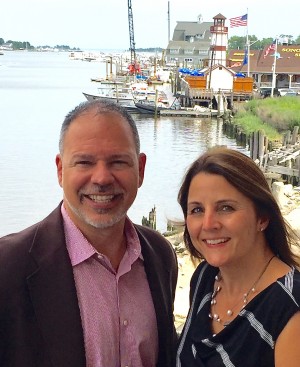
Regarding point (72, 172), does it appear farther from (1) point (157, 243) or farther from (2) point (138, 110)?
(2) point (138, 110)

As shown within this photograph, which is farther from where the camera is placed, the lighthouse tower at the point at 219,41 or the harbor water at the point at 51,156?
the lighthouse tower at the point at 219,41

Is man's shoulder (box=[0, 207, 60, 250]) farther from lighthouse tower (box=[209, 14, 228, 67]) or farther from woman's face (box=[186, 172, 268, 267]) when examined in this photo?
lighthouse tower (box=[209, 14, 228, 67])

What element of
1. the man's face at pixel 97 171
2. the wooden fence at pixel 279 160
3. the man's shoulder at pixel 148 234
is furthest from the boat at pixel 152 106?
the man's face at pixel 97 171

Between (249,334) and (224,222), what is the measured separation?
44 centimetres

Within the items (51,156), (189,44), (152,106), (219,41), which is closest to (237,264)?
(51,156)

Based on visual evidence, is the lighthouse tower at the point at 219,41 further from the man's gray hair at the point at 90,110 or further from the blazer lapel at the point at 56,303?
the blazer lapel at the point at 56,303

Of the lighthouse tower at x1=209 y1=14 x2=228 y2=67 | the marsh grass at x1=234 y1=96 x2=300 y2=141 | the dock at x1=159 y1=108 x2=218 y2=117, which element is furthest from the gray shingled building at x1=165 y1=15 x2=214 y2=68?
the marsh grass at x1=234 y1=96 x2=300 y2=141

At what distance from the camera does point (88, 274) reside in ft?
8.36

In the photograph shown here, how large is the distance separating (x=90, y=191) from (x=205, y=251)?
0.52 meters

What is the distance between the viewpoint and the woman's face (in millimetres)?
2477

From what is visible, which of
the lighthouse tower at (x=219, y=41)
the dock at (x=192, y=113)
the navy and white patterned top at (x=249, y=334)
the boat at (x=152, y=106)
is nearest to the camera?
the navy and white patterned top at (x=249, y=334)

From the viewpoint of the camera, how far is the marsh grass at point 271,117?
29641mm

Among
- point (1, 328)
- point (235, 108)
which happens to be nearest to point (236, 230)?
point (1, 328)

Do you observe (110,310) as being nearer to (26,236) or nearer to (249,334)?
(26,236)
